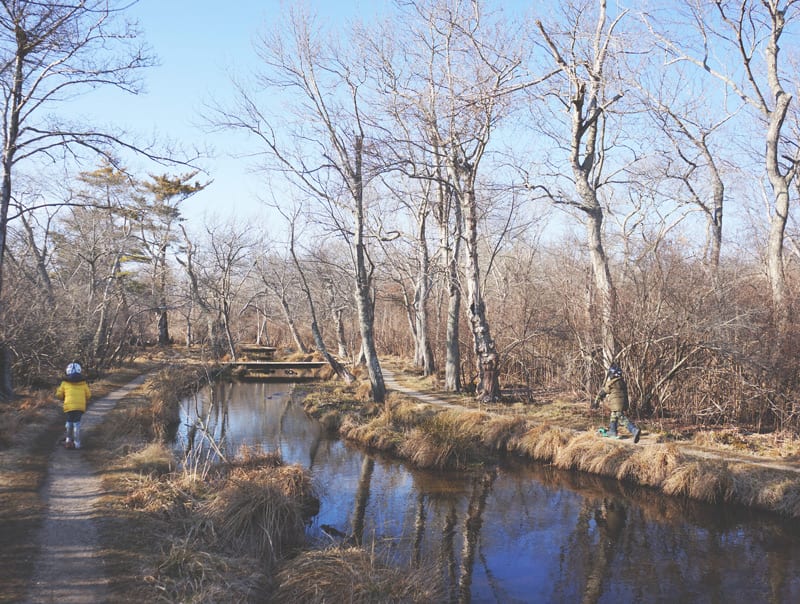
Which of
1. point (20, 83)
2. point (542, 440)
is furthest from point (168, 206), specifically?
point (542, 440)

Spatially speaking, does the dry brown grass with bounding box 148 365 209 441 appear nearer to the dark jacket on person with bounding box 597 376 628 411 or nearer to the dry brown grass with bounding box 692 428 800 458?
the dark jacket on person with bounding box 597 376 628 411

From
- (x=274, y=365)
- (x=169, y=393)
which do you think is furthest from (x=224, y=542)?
(x=274, y=365)

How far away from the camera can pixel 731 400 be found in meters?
12.2

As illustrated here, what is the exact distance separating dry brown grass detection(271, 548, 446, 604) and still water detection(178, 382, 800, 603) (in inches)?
25.6

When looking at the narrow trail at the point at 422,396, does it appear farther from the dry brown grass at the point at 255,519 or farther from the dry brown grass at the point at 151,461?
the dry brown grass at the point at 255,519

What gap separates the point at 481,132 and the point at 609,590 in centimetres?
1265

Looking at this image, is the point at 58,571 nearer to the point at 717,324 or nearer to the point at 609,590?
the point at 609,590

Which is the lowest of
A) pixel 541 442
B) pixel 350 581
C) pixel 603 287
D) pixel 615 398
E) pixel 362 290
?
pixel 350 581

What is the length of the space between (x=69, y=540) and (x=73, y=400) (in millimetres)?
4163

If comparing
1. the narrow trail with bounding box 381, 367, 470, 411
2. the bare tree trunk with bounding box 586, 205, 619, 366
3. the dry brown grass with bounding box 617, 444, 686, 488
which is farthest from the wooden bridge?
the dry brown grass with bounding box 617, 444, 686, 488

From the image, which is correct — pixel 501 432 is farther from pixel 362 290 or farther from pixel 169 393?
pixel 169 393

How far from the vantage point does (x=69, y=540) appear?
20.4 feet

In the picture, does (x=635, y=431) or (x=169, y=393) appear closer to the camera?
(x=635, y=431)

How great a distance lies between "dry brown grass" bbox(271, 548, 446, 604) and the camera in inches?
227
